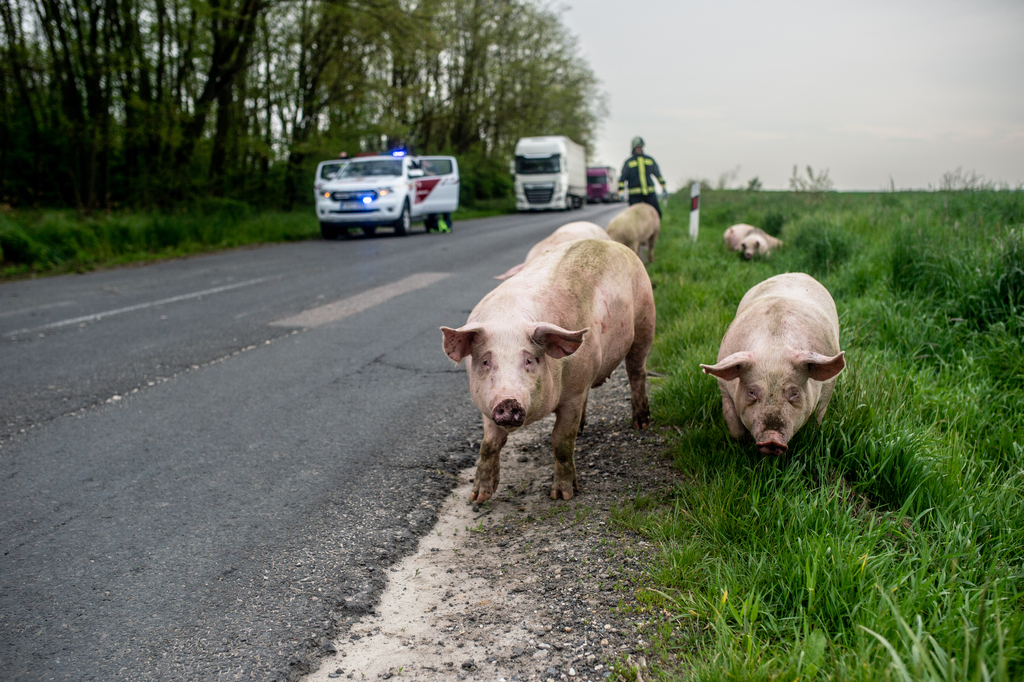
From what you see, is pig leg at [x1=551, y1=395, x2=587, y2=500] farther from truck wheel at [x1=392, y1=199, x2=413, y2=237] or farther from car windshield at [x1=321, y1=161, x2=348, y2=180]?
car windshield at [x1=321, y1=161, x2=348, y2=180]

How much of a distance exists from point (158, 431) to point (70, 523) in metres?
1.21

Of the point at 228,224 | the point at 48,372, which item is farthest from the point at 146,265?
the point at 48,372

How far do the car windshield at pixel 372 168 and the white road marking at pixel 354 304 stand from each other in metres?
8.65

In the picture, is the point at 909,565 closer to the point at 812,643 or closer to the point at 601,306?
the point at 812,643

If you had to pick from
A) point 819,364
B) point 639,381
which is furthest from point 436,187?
point 819,364

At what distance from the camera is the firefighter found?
11961mm

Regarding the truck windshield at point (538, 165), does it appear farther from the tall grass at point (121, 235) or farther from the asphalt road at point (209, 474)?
the asphalt road at point (209, 474)

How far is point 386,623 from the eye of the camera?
8.33 feet

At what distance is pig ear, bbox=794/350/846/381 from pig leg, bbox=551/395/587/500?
1.06 meters

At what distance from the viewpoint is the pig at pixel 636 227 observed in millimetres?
10203

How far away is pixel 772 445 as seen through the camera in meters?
3.06

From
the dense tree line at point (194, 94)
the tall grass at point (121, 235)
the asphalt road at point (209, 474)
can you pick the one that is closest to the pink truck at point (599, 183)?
the dense tree line at point (194, 94)

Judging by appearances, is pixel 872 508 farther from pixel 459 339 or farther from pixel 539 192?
pixel 539 192

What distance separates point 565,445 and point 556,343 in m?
0.61
